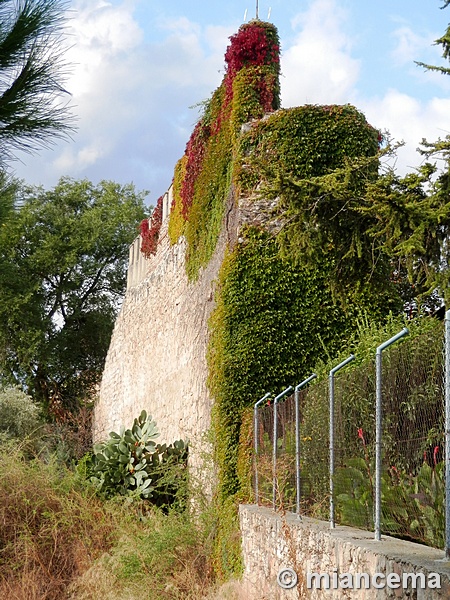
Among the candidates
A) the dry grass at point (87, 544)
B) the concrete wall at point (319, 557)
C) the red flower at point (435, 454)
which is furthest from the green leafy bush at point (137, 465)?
the red flower at point (435, 454)

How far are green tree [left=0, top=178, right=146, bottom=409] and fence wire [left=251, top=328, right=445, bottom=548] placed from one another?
24.2 metres

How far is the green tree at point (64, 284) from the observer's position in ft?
104

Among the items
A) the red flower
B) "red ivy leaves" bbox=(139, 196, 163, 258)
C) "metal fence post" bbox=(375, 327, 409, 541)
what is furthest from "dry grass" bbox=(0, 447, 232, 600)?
"red ivy leaves" bbox=(139, 196, 163, 258)

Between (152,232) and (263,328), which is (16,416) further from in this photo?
(263,328)

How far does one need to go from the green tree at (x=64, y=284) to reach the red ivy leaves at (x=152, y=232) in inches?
435

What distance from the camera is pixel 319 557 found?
251 inches

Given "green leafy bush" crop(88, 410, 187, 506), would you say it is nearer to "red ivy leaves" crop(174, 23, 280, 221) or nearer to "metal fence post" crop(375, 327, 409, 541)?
"red ivy leaves" crop(174, 23, 280, 221)

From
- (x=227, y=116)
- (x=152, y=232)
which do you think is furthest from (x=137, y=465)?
(x=152, y=232)

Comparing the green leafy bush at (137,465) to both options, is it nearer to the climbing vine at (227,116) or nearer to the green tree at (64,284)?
the climbing vine at (227,116)

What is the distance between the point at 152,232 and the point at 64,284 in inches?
599

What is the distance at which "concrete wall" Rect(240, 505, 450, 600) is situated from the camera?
187 inches

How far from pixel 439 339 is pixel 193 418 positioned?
8.85m

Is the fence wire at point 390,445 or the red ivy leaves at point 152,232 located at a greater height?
the red ivy leaves at point 152,232

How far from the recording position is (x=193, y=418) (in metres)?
13.7
